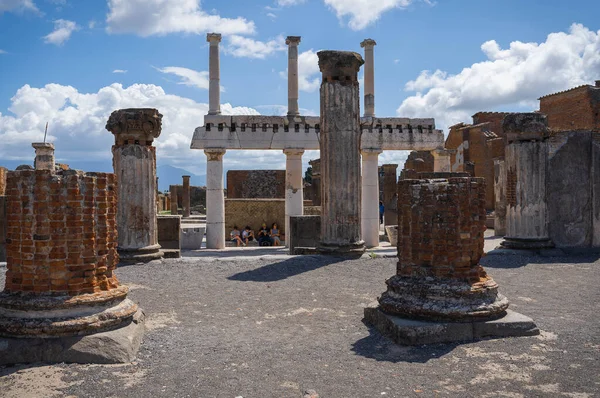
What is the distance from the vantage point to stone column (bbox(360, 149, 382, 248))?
50.1 ft

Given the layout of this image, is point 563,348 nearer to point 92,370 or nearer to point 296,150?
point 92,370

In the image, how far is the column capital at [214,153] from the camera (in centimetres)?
1489

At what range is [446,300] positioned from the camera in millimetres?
4824

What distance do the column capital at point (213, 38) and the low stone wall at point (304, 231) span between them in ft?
24.1

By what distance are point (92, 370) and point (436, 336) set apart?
2.93 metres

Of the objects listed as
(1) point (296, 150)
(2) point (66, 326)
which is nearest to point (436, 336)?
(2) point (66, 326)

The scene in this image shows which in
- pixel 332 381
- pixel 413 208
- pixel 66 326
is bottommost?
pixel 332 381

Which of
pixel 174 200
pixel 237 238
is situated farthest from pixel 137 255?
pixel 174 200

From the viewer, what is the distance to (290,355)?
168 inches

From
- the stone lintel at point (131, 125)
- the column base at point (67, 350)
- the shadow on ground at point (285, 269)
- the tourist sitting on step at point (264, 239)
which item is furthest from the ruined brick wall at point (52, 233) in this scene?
the tourist sitting on step at point (264, 239)

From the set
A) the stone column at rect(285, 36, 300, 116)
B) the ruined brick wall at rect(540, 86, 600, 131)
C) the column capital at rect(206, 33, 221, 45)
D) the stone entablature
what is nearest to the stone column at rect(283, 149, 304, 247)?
the stone entablature

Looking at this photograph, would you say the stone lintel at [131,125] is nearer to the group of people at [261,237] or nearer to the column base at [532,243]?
the column base at [532,243]

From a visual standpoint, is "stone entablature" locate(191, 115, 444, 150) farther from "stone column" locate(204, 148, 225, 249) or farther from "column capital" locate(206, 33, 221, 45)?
"column capital" locate(206, 33, 221, 45)

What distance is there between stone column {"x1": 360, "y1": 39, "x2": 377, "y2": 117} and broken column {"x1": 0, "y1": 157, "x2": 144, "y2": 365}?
12.2 metres
